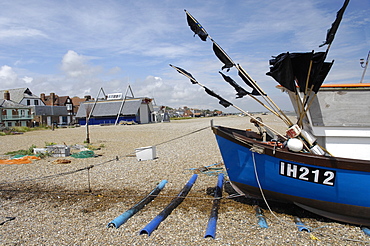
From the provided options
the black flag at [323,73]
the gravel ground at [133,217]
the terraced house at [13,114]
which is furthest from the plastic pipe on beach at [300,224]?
the terraced house at [13,114]

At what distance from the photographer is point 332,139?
19.0 ft

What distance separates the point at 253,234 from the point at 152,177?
4.78 m

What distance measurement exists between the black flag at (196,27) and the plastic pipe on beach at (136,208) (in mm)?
3794

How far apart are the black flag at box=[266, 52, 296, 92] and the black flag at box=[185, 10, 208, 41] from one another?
1.62m

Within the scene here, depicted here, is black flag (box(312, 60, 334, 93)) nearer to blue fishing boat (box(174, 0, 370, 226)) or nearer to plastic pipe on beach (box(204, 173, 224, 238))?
blue fishing boat (box(174, 0, 370, 226))

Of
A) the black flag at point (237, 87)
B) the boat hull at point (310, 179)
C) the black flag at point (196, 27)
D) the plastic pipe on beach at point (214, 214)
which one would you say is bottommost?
the plastic pipe on beach at point (214, 214)

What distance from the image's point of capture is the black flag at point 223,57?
6.22 metres

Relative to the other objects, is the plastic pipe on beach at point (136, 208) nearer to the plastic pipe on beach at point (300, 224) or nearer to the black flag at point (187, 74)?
the black flag at point (187, 74)

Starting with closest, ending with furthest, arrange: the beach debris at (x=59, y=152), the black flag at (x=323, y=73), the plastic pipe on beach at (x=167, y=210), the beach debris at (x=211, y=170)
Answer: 1. the plastic pipe on beach at (x=167, y=210)
2. the black flag at (x=323, y=73)
3. the beach debris at (x=211, y=170)
4. the beach debris at (x=59, y=152)

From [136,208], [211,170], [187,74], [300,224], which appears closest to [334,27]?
[187,74]

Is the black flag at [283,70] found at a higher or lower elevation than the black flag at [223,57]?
lower

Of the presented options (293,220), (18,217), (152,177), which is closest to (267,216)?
(293,220)

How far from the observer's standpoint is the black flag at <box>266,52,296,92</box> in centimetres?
519

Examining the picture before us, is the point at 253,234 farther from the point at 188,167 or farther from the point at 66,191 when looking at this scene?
the point at 188,167
